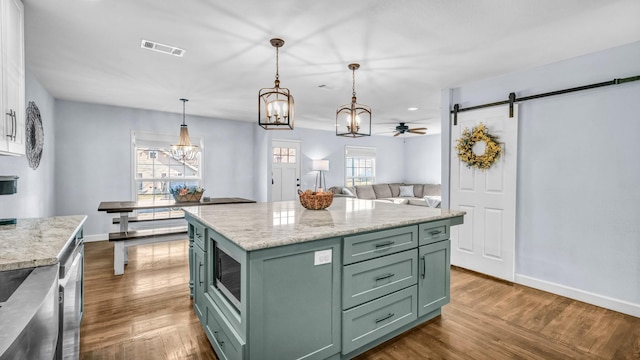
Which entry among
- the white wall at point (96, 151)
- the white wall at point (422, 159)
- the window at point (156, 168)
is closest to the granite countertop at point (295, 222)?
the white wall at point (96, 151)

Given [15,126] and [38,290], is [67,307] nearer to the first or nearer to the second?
[38,290]

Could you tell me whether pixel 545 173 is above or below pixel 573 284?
above

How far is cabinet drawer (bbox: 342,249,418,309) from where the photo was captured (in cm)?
184

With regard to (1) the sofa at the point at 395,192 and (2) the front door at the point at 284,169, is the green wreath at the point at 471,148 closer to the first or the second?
(1) the sofa at the point at 395,192

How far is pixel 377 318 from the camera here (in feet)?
6.60

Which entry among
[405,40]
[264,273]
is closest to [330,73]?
[405,40]

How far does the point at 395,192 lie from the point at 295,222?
709cm

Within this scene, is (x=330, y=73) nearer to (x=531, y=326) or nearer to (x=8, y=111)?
(x=8, y=111)

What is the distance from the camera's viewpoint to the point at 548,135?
3.11 m

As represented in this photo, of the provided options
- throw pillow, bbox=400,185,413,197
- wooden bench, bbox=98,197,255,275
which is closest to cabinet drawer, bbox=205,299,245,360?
wooden bench, bbox=98,197,255,275

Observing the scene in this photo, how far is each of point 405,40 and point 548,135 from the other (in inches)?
72.5

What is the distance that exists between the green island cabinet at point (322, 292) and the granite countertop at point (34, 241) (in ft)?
2.41

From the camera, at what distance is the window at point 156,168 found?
5602 mm

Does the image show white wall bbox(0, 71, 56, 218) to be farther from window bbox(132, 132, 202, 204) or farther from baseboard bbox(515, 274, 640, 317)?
baseboard bbox(515, 274, 640, 317)
